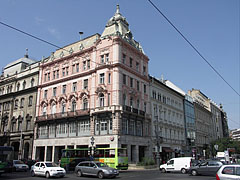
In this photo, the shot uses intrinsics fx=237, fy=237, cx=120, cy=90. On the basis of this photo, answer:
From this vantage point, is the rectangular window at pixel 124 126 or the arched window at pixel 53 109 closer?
the rectangular window at pixel 124 126

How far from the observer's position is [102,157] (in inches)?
1171

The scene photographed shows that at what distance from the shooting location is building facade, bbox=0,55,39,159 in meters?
48.4

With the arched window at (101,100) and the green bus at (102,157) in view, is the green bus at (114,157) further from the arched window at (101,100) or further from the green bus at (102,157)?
the arched window at (101,100)

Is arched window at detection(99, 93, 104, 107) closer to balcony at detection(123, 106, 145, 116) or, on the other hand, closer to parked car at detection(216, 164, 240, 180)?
balcony at detection(123, 106, 145, 116)

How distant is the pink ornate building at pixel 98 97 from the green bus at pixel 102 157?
4807 mm

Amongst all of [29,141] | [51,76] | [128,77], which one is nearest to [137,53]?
[128,77]

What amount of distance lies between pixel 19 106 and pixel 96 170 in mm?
37414

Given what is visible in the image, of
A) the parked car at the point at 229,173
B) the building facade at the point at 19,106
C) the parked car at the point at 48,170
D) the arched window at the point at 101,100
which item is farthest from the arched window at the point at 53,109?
the parked car at the point at 229,173

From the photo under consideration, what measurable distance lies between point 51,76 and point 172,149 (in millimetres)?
29502

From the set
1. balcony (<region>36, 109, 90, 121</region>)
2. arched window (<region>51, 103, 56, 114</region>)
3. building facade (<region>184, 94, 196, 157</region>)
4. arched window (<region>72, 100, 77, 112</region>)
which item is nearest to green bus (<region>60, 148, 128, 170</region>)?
balcony (<region>36, 109, 90, 121</region>)

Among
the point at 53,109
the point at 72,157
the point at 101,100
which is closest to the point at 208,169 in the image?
the point at 72,157

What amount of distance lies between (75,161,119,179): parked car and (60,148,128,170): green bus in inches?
257

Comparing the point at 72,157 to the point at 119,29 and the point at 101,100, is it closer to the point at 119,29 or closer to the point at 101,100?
the point at 101,100

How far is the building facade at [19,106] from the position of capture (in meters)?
48.4
